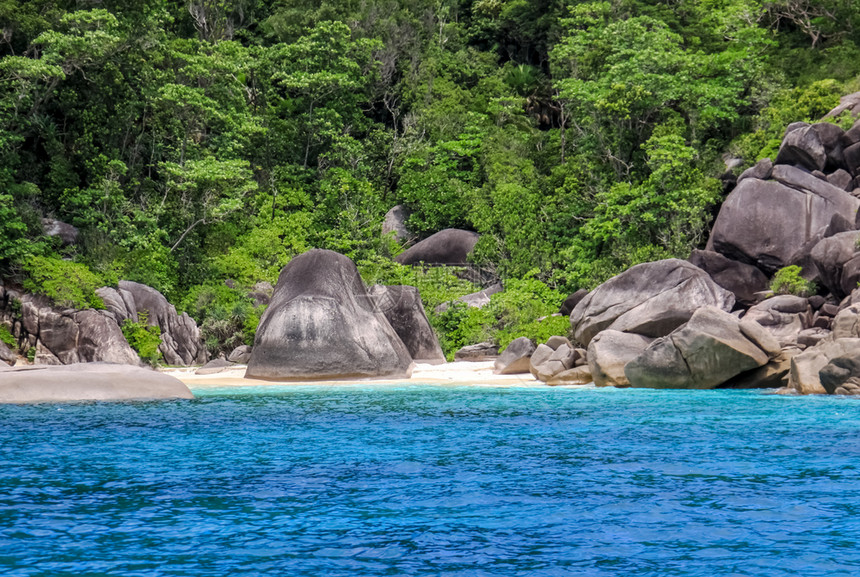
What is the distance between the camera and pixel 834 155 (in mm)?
29047

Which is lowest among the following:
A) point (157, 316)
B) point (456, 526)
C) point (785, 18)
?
point (456, 526)

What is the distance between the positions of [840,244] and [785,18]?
20.3m

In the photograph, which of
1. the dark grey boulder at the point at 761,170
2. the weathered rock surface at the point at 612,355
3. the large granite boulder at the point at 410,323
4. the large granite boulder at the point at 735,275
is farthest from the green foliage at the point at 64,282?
the dark grey boulder at the point at 761,170

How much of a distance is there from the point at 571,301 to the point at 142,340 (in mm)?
14384

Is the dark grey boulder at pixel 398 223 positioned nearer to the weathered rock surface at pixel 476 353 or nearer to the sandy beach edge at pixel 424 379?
the weathered rock surface at pixel 476 353

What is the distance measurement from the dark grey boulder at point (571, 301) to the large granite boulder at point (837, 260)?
7935mm

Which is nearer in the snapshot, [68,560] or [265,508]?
[68,560]

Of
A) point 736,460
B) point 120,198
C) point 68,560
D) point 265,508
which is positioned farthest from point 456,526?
point 120,198

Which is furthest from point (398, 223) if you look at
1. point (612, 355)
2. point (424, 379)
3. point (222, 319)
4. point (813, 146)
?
point (612, 355)

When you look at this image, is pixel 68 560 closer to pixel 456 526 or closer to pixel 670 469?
pixel 456 526

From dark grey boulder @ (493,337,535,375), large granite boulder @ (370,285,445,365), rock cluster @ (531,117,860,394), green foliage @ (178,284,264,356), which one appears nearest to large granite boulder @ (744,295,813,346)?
rock cluster @ (531,117,860,394)

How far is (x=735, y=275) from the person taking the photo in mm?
27891

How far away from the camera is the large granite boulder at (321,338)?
2161 cm

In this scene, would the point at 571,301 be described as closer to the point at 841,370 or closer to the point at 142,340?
the point at 841,370
